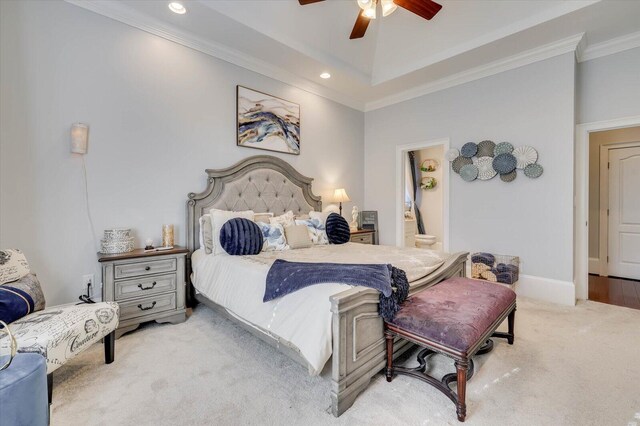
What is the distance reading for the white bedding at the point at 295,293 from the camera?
161 cm

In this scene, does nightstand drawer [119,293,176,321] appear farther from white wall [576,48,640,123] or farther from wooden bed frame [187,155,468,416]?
white wall [576,48,640,123]

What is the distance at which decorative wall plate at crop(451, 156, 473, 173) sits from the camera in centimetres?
403

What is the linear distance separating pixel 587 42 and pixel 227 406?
16.2 feet

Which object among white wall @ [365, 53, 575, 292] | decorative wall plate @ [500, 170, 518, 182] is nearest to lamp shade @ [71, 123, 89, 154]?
white wall @ [365, 53, 575, 292]

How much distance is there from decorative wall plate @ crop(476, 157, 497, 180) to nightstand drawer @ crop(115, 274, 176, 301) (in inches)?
153

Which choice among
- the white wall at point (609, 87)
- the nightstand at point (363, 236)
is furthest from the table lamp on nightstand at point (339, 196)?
the white wall at point (609, 87)

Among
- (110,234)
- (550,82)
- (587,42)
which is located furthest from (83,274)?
(587,42)

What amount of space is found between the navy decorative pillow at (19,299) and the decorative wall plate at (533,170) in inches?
186

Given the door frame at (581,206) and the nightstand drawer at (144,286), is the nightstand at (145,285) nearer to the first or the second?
the nightstand drawer at (144,286)

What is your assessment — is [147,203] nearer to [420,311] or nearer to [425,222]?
[420,311]

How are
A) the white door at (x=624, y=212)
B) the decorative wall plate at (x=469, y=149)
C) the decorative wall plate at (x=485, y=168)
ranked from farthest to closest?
the white door at (x=624, y=212) < the decorative wall plate at (x=469, y=149) < the decorative wall plate at (x=485, y=168)

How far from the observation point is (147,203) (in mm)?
2910

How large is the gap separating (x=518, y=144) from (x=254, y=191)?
3346 mm

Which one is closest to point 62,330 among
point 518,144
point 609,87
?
point 518,144
